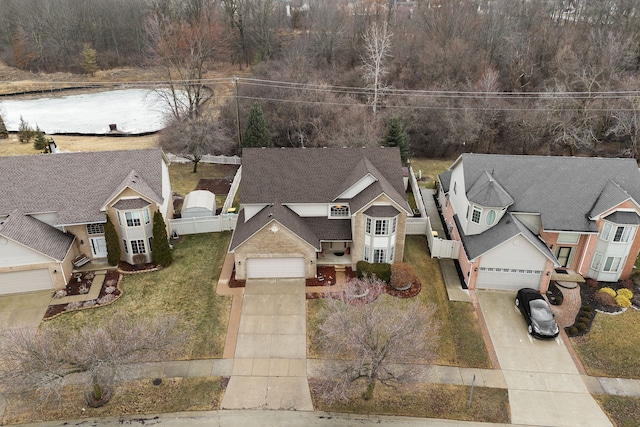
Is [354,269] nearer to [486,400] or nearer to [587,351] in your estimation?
[486,400]

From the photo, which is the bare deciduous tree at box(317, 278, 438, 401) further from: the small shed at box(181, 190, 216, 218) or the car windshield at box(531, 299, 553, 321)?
the small shed at box(181, 190, 216, 218)

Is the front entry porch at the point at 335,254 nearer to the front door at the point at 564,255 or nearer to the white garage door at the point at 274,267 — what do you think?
the white garage door at the point at 274,267

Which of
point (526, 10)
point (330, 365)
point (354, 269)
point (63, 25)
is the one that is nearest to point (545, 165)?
point (354, 269)

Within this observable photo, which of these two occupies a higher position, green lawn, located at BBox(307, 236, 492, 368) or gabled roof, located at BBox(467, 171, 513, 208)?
gabled roof, located at BBox(467, 171, 513, 208)

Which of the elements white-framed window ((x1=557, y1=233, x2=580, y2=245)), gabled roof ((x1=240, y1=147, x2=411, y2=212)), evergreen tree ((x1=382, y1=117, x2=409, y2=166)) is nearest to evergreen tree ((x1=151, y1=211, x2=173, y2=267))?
gabled roof ((x1=240, y1=147, x2=411, y2=212))

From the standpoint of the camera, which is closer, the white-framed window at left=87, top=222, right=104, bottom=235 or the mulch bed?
the mulch bed

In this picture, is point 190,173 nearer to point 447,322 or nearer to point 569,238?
point 447,322

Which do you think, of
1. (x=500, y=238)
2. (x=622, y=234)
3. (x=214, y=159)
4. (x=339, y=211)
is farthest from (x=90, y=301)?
(x=622, y=234)
